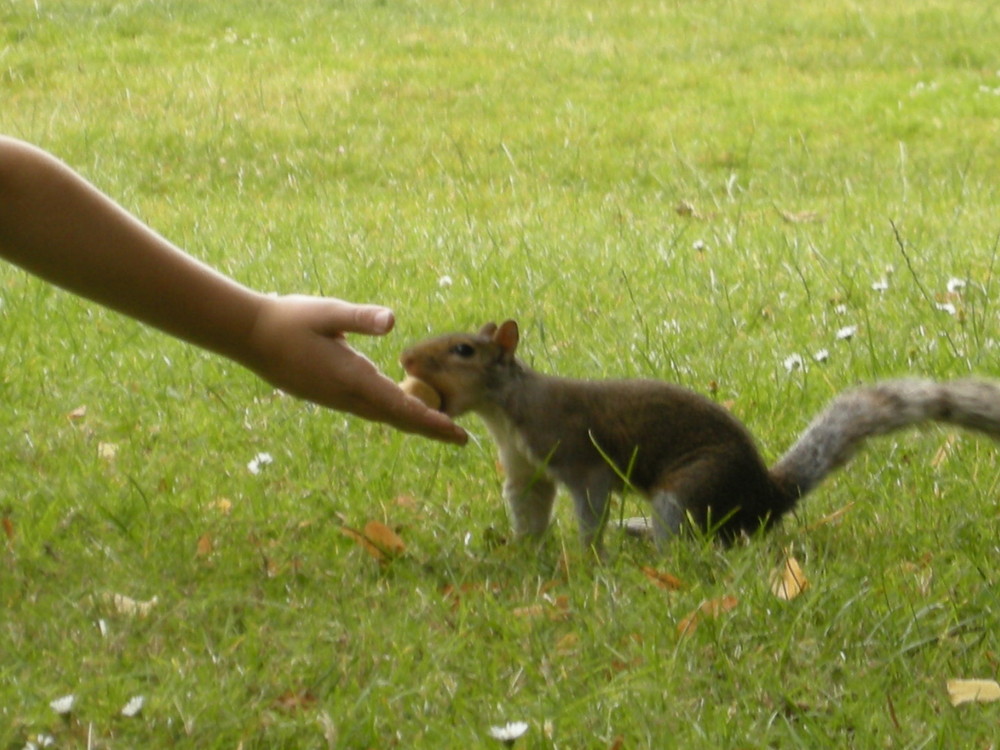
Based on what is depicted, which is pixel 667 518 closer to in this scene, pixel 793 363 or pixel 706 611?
pixel 706 611

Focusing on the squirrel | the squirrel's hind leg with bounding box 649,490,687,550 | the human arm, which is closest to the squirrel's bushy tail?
the squirrel

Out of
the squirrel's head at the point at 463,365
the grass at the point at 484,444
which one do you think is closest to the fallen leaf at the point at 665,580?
the grass at the point at 484,444

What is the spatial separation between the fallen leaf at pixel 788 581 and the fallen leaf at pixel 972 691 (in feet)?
1.22

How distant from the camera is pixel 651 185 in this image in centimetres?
785

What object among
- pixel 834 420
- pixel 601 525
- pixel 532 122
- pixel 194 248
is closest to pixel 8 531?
pixel 601 525

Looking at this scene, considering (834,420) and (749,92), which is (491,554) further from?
(749,92)

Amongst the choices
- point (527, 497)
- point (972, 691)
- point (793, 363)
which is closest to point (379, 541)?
point (527, 497)

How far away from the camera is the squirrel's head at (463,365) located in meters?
3.22

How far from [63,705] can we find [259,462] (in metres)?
1.26

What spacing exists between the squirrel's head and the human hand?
322mm

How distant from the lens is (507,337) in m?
3.27

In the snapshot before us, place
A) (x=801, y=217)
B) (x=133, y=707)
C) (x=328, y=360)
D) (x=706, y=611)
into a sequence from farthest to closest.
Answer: (x=801, y=217) < (x=328, y=360) < (x=706, y=611) < (x=133, y=707)

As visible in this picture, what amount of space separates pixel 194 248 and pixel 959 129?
5.34 meters

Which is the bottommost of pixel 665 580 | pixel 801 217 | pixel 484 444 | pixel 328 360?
pixel 801 217
